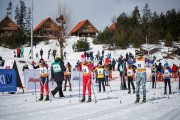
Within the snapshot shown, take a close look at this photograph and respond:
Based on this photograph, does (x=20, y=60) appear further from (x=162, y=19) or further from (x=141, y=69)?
(x=162, y=19)

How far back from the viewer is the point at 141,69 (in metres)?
10.4

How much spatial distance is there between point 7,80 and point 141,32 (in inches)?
1701

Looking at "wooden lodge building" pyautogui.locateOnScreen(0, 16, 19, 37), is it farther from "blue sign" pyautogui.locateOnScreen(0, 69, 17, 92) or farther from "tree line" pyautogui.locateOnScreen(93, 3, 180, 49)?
"blue sign" pyautogui.locateOnScreen(0, 69, 17, 92)

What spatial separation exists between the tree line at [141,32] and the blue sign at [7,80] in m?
39.4

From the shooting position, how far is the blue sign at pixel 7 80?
14.1 metres

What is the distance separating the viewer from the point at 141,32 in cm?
5391

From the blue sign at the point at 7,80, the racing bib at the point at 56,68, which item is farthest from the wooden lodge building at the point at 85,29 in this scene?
the racing bib at the point at 56,68

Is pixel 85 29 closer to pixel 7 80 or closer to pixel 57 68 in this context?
pixel 7 80

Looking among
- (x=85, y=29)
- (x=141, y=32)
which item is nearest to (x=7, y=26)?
(x=85, y=29)

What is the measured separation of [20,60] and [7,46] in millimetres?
25750

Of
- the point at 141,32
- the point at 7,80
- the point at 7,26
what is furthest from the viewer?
the point at 7,26

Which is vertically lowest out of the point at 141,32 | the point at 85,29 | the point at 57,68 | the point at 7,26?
the point at 57,68

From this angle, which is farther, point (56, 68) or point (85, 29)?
point (85, 29)

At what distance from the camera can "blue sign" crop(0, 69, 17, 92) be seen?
1406 cm
